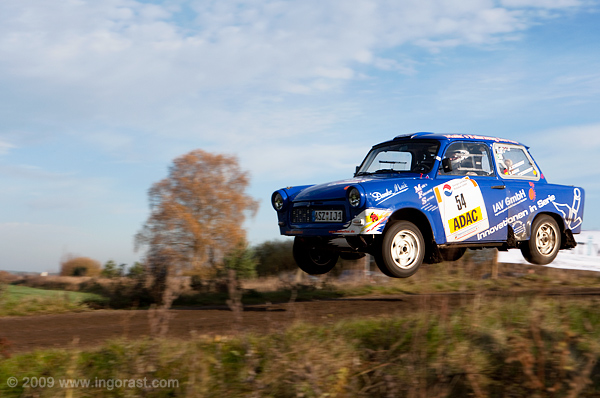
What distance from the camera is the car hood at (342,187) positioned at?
6.86m

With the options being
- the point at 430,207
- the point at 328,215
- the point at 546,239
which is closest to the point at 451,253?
the point at 546,239

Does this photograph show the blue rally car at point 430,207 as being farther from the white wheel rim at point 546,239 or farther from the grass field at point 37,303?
the grass field at point 37,303

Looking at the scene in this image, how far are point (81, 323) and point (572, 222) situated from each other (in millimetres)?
7667

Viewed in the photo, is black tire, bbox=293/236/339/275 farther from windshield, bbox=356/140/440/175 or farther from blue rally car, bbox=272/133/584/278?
windshield, bbox=356/140/440/175

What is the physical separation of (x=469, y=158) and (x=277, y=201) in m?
2.89

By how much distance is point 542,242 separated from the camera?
28.5 feet

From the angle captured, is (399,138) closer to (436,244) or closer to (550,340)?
(436,244)

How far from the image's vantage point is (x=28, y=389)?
4402 mm

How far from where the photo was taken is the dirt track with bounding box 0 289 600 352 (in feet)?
18.3

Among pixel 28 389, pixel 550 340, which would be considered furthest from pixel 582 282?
pixel 28 389

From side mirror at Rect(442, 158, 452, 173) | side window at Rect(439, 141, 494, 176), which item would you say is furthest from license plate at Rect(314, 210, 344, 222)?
side window at Rect(439, 141, 494, 176)

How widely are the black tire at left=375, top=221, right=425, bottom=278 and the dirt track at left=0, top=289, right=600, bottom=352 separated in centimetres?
49

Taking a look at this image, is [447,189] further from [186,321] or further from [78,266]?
[78,266]

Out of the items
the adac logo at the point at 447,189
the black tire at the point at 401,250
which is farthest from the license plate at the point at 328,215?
the adac logo at the point at 447,189
